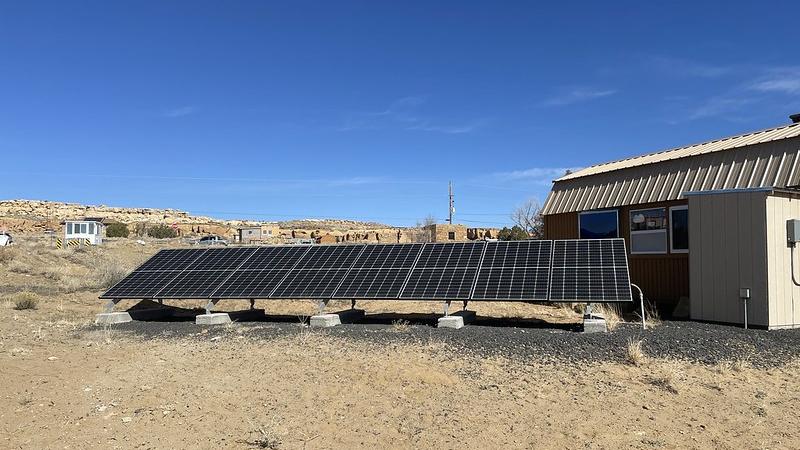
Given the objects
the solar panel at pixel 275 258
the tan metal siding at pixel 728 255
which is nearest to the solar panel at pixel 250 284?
the solar panel at pixel 275 258

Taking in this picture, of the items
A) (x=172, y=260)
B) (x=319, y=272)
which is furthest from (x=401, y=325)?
(x=172, y=260)

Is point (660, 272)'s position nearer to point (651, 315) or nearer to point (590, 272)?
point (651, 315)

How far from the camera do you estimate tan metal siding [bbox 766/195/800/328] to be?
37.2 feet

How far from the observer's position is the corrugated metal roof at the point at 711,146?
13992 millimetres

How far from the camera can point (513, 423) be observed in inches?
257

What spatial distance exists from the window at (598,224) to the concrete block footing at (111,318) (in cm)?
1272

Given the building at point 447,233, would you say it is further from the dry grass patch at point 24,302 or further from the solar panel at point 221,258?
the dry grass patch at point 24,302

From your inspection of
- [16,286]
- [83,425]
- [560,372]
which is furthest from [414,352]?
[16,286]

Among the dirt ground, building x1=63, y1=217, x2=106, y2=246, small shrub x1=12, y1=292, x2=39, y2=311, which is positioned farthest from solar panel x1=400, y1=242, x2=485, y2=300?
building x1=63, y1=217, x2=106, y2=246

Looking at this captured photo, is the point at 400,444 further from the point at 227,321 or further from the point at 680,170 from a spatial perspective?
the point at 680,170

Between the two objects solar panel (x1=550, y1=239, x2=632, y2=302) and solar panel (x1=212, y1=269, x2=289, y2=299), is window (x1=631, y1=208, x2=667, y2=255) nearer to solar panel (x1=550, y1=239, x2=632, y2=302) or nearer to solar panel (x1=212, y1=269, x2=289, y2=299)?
solar panel (x1=550, y1=239, x2=632, y2=302)

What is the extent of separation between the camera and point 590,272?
12344 mm

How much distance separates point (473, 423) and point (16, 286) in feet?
67.3

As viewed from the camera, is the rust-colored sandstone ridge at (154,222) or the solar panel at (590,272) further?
the rust-colored sandstone ridge at (154,222)
